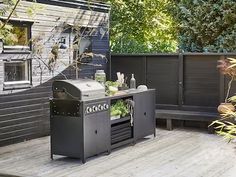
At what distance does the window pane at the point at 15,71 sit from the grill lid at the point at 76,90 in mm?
1384

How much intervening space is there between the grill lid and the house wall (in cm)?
138

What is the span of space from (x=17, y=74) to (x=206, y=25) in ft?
18.2

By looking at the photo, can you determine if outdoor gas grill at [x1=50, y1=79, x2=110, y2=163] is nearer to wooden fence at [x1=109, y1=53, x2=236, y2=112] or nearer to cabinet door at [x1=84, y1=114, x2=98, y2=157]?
cabinet door at [x1=84, y1=114, x2=98, y2=157]

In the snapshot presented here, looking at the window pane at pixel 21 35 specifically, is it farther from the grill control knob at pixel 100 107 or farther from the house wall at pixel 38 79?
the grill control knob at pixel 100 107

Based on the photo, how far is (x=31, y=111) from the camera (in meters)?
7.38

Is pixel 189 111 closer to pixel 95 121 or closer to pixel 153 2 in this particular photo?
pixel 95 121

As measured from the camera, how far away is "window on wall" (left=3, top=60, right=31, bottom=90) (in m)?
6.92

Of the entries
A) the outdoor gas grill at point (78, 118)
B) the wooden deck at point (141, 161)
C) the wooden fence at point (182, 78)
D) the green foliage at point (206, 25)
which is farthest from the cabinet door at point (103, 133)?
the green foliage at point (206, 25)

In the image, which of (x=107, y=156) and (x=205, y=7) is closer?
(x=107, y=156)

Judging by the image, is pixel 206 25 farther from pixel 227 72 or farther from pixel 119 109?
pixel 119 109

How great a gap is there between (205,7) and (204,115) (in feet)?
12.7

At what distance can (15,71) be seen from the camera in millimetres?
7090

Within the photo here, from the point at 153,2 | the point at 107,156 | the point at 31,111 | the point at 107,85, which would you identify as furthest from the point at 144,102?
the point at 153,2

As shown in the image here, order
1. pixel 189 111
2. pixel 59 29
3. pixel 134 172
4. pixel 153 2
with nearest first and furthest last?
pixel 134 172 → pixel 59 29 → pixel 189 111 → pixel 153 2
